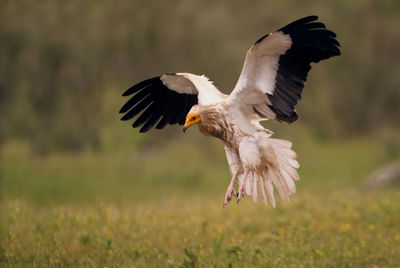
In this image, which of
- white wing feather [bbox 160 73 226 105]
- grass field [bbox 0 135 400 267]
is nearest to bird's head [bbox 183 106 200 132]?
white wing feather [bbox 160 73 226 105]

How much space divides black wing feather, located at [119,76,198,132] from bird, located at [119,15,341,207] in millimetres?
537

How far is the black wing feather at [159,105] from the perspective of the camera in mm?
6188

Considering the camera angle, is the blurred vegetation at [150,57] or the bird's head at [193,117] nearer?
the bird's head at [193,117]

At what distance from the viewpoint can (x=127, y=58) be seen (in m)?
19.7

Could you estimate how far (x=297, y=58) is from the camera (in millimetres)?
5227

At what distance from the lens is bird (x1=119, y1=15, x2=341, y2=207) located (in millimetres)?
5047

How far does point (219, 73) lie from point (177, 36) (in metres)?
2.39

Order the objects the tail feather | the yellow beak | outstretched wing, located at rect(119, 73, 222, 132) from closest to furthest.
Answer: the yellow beak, the tail feather, outstretched wing, located at rect(119, 73, 222, 132)

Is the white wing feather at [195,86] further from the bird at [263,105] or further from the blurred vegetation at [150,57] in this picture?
the blurred vegetation at [150,57]

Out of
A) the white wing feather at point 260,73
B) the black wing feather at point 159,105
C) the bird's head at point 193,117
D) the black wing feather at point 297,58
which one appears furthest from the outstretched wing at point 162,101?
the black wing feather at point 297,58

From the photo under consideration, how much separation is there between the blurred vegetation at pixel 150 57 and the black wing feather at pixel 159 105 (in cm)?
1056

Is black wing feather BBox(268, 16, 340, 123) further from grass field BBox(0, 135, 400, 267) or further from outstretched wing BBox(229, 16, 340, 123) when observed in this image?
grass field BBox(0, 135, 400, 267)

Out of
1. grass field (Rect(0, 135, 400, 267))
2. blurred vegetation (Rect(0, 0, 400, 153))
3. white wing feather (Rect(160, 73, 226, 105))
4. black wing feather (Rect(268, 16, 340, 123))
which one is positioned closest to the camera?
black wing feather (Rect(268, 16, 340, 123))

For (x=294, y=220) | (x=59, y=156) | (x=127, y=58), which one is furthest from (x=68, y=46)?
(x=294, y=220)
